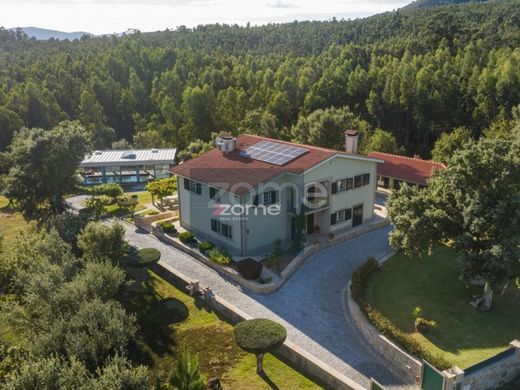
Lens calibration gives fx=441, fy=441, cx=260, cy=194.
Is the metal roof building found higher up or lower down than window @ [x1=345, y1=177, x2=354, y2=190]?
lower down

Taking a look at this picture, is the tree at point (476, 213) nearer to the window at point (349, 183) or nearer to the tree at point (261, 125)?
the window at point (349, 183)

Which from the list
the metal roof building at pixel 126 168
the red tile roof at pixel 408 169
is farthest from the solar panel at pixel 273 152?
the metal roof building at pixel 126 168

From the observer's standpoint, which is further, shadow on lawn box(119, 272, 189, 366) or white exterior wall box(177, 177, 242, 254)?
white exterior wall box(177, 177, 242, 254)

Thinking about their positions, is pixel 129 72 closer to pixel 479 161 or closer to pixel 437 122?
pixel 437 122

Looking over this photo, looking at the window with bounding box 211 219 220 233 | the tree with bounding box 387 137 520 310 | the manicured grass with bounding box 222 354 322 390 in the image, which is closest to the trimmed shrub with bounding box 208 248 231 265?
the window with bounding box 211 219 220 233

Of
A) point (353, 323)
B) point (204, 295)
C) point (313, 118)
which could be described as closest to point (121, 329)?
point (204, 295)

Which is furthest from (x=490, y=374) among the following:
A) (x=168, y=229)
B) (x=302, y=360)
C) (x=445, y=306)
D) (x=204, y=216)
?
(x=168, y=229)

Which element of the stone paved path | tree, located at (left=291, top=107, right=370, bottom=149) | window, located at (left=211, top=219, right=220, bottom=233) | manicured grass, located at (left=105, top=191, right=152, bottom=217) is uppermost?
tree, located at (left=291, top=107, right=370, bottom=149)

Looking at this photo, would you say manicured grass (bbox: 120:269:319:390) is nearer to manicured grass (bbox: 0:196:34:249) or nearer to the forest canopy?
manicured grass (bbox: 0:196:34:249)
